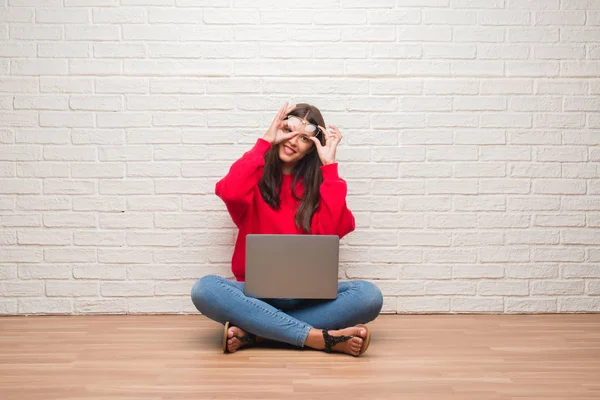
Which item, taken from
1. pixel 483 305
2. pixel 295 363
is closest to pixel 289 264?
pixel 295 363

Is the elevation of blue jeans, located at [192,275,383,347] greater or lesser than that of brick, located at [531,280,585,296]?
greater

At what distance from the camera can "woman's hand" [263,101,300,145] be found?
9.38 ft

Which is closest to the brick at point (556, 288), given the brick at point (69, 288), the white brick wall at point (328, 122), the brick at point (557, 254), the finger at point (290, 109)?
the white brick wall at point (328, 122)

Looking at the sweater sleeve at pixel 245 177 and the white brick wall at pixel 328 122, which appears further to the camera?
the white brick wall at pixel 328 122

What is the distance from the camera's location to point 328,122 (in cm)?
325

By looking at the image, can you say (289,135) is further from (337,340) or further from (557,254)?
(557,254)

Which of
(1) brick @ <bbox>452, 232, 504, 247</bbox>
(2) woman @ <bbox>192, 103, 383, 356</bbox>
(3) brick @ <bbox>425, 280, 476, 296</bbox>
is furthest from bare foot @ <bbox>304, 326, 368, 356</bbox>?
(1) brick @ <bbox>452, 232, 504, 247</bbox>

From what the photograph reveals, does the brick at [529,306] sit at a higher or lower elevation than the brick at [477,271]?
lower

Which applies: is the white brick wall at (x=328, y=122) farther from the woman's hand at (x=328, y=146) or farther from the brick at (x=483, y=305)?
the woman's hand at (x=328, y=146)

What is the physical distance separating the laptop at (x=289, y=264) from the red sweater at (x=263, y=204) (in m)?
0.32

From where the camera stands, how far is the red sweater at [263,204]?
281cm

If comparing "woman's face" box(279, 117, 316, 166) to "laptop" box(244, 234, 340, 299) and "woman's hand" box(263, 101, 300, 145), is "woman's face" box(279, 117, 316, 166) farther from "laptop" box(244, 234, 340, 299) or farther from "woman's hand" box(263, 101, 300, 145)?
"laptop" box(244, 234, 340, 299)

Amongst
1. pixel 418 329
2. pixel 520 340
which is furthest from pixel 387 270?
pixel 520 340

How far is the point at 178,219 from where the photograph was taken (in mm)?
3240
